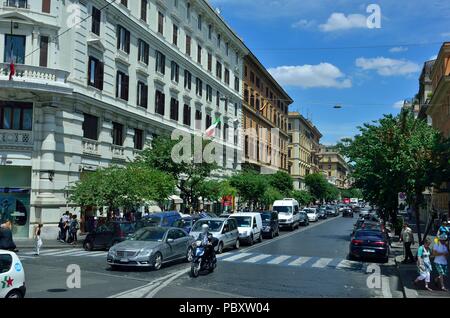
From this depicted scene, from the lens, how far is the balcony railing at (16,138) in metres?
27.3

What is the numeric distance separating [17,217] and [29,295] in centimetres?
1736

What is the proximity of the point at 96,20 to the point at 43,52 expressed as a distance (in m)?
5.13

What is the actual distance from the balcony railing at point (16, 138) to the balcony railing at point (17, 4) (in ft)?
22.2

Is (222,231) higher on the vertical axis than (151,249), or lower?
higher

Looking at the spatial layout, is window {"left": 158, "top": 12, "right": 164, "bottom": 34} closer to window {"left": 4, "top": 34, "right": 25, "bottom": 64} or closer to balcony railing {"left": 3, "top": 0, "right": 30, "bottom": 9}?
balcony railing {"left": 3, "top": 0, "right": 30, "bottom": 9}

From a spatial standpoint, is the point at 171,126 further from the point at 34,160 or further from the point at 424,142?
the point at 424,142

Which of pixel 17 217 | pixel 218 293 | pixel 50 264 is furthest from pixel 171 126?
pixel 218 293

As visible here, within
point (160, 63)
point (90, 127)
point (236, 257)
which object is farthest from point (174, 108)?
point (236, 257)

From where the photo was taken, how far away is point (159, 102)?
134 ft

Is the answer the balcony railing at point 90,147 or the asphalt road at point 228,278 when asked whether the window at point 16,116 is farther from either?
the asphalt road at point 228,278

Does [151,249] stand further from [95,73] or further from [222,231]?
[95,73]

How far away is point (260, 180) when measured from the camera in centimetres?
5031

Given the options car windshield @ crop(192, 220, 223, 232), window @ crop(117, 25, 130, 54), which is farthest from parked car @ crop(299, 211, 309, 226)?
car windshield @ crop(192, 220, 223, 232)

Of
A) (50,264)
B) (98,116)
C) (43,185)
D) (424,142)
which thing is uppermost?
(98,116)
